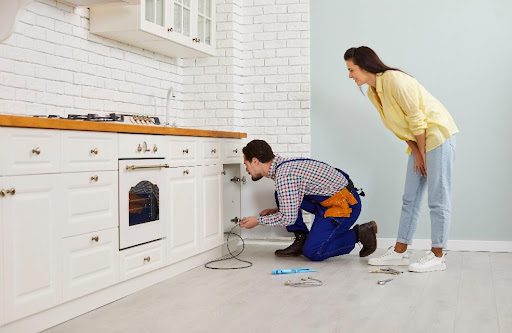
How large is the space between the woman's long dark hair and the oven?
142cm

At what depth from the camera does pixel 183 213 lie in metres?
4.02

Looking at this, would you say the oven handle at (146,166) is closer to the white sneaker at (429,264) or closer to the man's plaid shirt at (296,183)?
the man's plaid shirt at (296,183)

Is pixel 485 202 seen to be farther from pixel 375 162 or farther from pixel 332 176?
pixel 332 176

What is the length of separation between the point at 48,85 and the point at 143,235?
3.28 feet

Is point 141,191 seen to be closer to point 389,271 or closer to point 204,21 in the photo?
point 389,271

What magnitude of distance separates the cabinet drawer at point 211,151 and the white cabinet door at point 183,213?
16 cm

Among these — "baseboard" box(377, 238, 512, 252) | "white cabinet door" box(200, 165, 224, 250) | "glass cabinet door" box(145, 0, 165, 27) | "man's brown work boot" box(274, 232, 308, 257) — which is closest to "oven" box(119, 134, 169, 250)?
"white cabinet door" box(200, 165, 224, 250)

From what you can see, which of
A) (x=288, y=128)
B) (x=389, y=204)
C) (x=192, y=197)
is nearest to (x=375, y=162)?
(x=389, y=204)

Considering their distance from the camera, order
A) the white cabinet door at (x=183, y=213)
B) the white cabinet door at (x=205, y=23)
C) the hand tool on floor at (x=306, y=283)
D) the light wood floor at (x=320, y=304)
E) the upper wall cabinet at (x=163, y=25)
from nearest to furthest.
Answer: the light wood floor at (x=320, y=304) → the hand tool on floor at (x=306, y=283) → the white cabinet door at (x=183, y=213) → the upper wall cabinet at (x=163, y=25) → the white cabinet door at (x=205, y=23)

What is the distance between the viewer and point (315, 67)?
531 centimetres

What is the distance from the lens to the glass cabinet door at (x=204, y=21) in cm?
491

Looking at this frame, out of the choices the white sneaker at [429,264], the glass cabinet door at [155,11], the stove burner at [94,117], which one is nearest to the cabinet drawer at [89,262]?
the stove burner at [94,117]

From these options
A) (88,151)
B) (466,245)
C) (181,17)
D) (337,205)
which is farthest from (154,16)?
(466,245)

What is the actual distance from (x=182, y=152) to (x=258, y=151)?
583 millimetres
